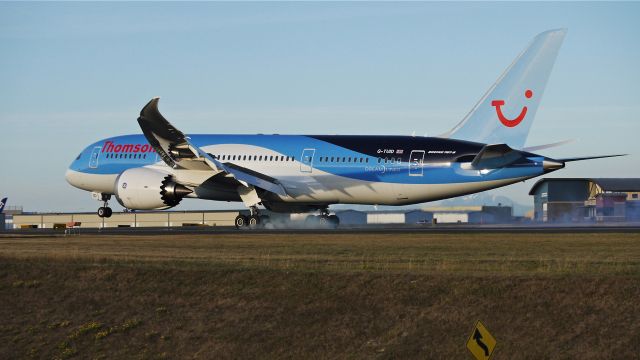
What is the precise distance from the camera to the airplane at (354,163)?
162 ft

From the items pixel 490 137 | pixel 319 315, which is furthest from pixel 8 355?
pixel 490 137

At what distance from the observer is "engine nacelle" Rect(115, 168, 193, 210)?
170 feet

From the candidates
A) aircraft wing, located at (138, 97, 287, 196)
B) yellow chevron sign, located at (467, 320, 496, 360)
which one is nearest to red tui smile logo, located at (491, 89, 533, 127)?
aircraft wing, located at (138, 97, 287, 196)

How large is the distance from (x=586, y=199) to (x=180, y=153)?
4601 cm

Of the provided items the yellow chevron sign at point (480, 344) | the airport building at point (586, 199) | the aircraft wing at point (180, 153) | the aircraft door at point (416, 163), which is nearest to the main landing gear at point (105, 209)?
the aircraft wing at point (180, 153)

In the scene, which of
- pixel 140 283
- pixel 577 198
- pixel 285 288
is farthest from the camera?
pixel 577 198

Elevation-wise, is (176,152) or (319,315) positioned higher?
(176,152)

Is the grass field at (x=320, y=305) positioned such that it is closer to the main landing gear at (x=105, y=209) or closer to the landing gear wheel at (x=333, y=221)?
the landing gear wheel at (x=333, y=221)

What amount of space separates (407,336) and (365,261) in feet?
25.7

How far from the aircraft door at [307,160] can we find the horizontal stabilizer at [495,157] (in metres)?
9.04

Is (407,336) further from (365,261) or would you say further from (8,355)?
Answer: (8,355)

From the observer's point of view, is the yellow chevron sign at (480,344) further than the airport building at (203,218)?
No

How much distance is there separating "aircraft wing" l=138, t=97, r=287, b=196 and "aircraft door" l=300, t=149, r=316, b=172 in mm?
1600

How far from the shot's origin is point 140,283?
28203 mm
